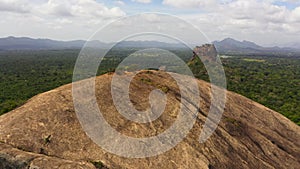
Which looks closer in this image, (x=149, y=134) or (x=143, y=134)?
(x=143, y=134)

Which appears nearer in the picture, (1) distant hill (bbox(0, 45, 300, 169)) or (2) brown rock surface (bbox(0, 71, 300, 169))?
(1) distant hill (bbox(0, 45, 300, 169))

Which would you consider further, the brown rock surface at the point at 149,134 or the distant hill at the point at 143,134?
the brown rock surface at the point at 149,134

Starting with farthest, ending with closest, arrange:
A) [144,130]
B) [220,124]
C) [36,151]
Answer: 1. [220,124]
2. [144,130]
3. [36,151]

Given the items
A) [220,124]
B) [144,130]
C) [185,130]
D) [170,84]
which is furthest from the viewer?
[170,84]

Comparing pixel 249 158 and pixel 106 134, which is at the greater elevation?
pixel 106 134

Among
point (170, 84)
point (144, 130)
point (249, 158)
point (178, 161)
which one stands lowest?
point (249, 158)

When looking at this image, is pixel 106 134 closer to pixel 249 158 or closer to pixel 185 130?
pixel 185 130

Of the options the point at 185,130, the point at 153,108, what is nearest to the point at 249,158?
the point at 185,130

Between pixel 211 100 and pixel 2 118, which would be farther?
pixel 211 100
